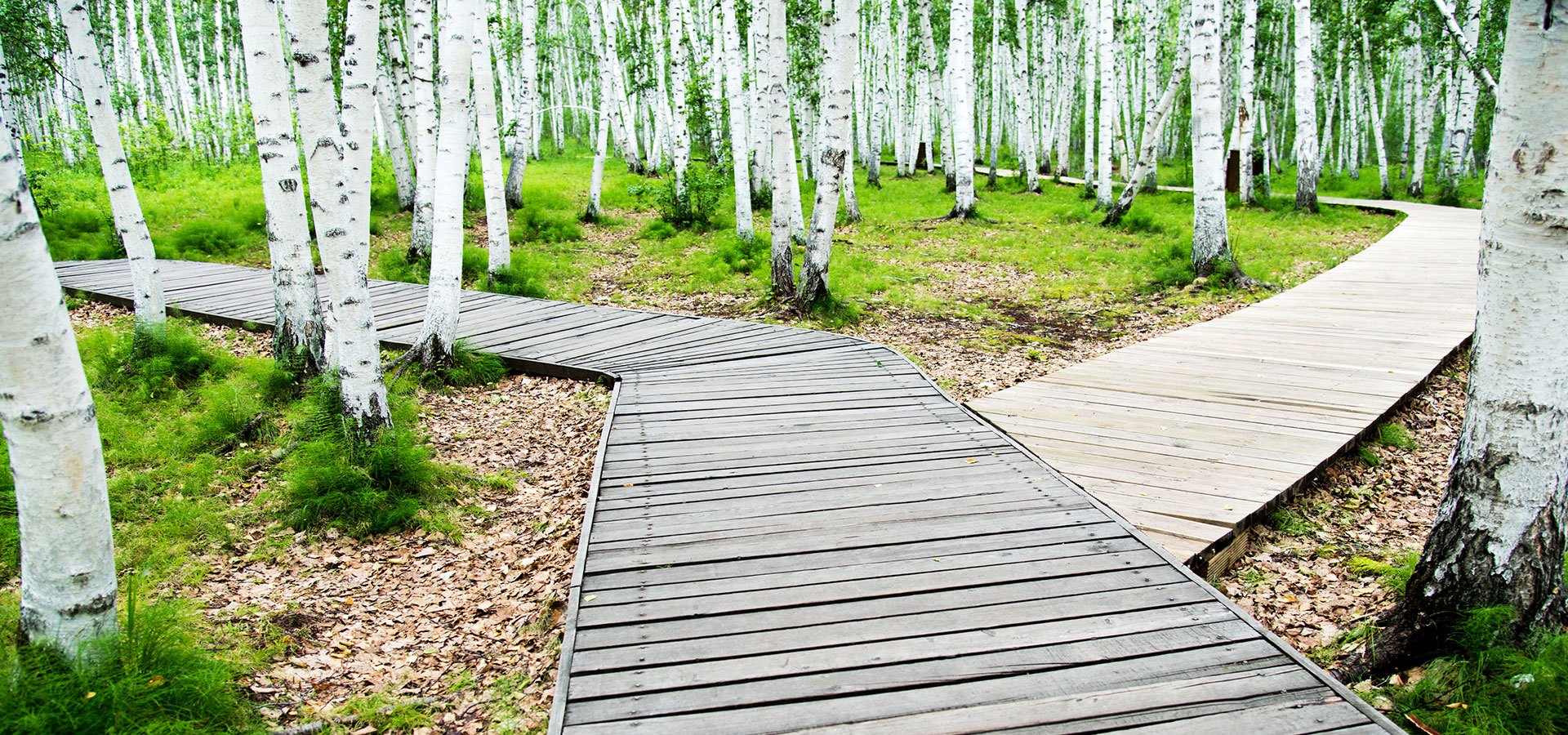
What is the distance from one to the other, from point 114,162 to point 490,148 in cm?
428

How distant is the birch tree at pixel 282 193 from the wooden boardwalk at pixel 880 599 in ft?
10.6

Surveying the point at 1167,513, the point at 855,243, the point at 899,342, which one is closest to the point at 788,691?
the point at 1167,513

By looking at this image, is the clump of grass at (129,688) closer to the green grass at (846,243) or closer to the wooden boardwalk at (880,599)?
the wooden boardwalk at (880,599)

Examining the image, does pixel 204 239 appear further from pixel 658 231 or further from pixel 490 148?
pixel 658 231

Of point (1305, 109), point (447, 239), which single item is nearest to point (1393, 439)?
point (447, 239)

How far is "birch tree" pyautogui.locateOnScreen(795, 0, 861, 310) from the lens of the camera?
368 inches

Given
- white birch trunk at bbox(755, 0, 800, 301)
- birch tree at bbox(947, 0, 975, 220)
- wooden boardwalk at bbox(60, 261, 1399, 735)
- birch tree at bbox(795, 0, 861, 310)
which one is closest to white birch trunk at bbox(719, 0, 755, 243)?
white birch trunk at bbox(755, 0, 800, 301)

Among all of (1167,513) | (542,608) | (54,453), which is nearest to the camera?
(54,453)

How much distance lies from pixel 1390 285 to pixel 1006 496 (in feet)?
30.7

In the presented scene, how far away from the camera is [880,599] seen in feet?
12.5

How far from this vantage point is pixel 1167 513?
476cm

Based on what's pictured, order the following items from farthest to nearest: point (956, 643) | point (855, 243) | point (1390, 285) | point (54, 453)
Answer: point (855, 243) < point (1390, 285) < point (956, 643) < point (54, 453)

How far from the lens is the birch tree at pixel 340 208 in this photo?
5.57m

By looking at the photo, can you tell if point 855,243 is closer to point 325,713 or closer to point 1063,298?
point 1063,298
